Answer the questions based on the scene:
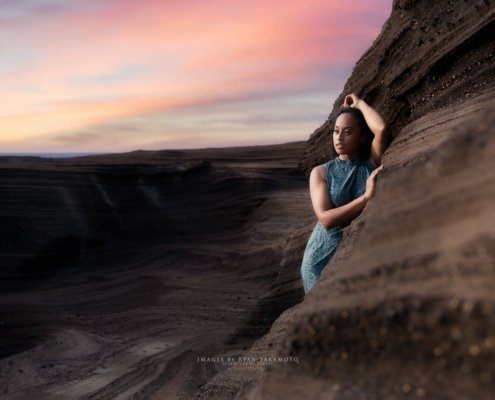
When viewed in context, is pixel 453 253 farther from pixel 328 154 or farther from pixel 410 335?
pixel 328 154

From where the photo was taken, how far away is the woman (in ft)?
9.73

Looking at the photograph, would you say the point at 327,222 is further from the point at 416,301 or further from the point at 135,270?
the point at 135,270

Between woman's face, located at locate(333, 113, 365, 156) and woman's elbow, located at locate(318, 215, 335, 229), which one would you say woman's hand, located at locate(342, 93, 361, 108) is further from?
woman's elbow, located at locate(318, 215, 335, 229)

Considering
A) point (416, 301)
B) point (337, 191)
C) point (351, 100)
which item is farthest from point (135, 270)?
point (416, 301)

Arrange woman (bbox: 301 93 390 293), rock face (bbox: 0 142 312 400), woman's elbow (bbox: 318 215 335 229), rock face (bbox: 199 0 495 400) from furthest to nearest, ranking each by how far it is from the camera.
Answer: rock face (bbox: 0 142 312 400) → woman (bbox: 301 93 390 293) → woman's elbow (bbox: 318 215 335 229) → rock face (bbox: 199 0 495 400)

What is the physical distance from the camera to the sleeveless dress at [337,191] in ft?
9.79

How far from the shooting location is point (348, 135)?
9.96 feet

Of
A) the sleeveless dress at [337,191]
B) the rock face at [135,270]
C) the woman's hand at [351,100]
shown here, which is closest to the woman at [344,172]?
the sleeveless dress at [337,191]

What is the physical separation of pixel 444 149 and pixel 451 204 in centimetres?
14

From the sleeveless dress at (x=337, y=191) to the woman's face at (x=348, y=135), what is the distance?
0.06 m

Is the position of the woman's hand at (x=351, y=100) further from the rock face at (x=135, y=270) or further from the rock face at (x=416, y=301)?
the rock face at (x=416, y=301)

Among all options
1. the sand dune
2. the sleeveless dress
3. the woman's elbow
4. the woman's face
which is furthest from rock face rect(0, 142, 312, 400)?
the woman's face

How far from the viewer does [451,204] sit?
119 centimetres

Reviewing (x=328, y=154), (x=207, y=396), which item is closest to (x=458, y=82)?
(x=207, y=396)
